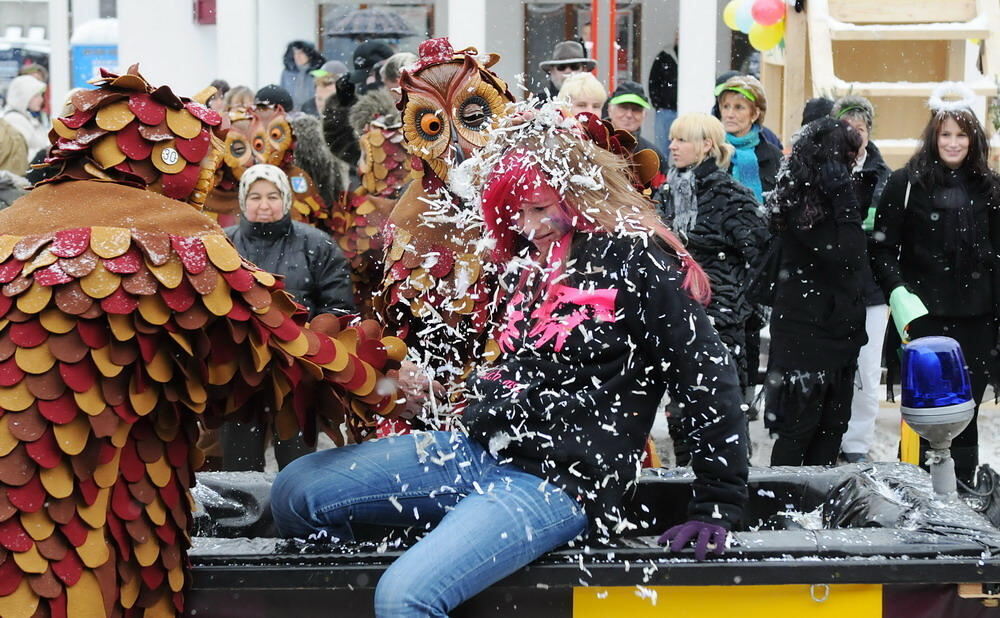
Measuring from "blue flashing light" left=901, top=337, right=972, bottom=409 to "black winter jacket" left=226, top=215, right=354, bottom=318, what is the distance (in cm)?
267

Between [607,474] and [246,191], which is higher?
[246,191]

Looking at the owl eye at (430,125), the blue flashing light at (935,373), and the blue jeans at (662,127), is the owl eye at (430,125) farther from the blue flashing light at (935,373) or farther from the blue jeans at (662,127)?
the blue jeans at (662,127)

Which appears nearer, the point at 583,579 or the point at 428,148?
the point at 583,579

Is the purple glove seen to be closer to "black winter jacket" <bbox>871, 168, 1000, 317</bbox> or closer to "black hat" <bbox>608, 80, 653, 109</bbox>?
"black winter jacket" <bbox>871, 168, 1000, 317</bbox>

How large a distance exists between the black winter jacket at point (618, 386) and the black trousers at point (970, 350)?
2348 mm

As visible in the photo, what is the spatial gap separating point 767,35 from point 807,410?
4614 mm

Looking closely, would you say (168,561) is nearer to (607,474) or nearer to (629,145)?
(607,474)

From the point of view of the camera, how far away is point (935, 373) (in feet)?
10.7

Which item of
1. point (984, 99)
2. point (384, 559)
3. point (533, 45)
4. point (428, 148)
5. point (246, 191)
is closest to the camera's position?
point (384, 559)

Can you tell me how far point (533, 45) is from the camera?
14.1m

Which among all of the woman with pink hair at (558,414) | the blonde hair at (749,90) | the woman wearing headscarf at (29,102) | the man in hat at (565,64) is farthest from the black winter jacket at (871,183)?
the woman wearing headscarf at (29,102)

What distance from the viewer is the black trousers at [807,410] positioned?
5.04m

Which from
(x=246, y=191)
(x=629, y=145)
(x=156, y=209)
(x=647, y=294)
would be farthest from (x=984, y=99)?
(x=156, y=209)

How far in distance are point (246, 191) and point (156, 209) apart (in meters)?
2.77
